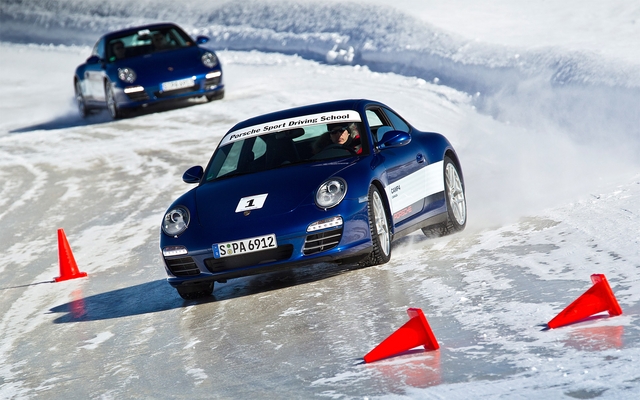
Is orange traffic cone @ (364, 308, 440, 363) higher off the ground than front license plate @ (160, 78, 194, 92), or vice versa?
orange traffic cone @ (364, 308, 440, 363)

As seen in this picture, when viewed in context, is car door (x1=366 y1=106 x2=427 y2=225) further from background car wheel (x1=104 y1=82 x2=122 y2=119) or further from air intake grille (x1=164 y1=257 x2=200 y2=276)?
background car wheel (x1=104 y1=82 x2=122 y2=119)

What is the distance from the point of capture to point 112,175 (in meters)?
15.4

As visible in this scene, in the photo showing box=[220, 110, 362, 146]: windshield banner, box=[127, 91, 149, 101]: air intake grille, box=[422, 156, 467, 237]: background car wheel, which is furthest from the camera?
box=[127, 91, 149, 101]: air intake grille

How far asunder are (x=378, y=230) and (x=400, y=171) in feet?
2.77

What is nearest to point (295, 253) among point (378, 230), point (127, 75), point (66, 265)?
point (378, 230)

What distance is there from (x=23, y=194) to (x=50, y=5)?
87.9 ft

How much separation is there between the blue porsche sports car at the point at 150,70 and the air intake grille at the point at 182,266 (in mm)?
11182

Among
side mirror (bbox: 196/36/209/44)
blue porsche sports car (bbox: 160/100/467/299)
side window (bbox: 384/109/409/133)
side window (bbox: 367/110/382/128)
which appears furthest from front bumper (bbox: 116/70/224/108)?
side window (bbox: 367/110/382/128)

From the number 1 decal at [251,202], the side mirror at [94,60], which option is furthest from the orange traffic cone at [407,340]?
the side mirror at [94,60]

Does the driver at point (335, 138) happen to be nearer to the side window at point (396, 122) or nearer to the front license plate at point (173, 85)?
the side window at point (396, 122)

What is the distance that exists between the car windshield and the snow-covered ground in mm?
1143

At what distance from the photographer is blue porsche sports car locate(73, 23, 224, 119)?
1916cm

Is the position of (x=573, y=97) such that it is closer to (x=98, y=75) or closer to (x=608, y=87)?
(x=608, y=87)

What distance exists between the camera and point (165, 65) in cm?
1928
